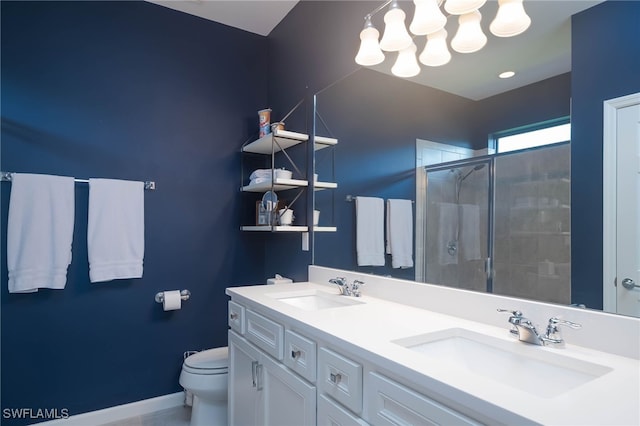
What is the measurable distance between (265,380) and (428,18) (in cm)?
156

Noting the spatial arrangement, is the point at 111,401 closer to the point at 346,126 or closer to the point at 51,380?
the point at 51,380

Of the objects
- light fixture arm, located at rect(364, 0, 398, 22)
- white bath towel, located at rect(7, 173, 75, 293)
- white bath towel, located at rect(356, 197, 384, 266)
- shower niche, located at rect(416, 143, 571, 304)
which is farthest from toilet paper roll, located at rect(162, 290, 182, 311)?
light fixture arm, located at rect(364, 0, 398, 22)

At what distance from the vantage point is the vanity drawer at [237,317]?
168 centimetres

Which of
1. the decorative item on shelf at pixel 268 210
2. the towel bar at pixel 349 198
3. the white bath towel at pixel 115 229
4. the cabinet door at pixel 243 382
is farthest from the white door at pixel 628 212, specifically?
the white bath towel at pixel 115 229

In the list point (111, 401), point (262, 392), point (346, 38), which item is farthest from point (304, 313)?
point (111, 401)

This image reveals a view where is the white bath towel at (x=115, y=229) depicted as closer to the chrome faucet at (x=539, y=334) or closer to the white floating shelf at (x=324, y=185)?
the white floating shelf at (x=324, y=185)

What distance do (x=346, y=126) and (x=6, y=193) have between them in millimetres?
1926

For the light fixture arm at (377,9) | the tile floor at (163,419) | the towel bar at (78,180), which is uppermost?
the light fixture arm at (377,9)

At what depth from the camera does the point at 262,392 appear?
145 cm

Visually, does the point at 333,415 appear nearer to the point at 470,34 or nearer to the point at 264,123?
the point at 470,34

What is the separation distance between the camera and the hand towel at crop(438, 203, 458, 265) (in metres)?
1.35

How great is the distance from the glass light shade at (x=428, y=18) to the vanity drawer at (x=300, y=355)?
4.01ft

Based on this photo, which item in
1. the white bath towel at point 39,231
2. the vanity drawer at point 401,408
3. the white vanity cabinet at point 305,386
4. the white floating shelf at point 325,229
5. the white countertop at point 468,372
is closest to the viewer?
the white countertop at point 468,372

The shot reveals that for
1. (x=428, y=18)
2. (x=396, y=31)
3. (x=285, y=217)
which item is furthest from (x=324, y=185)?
(x=428, y=18)
